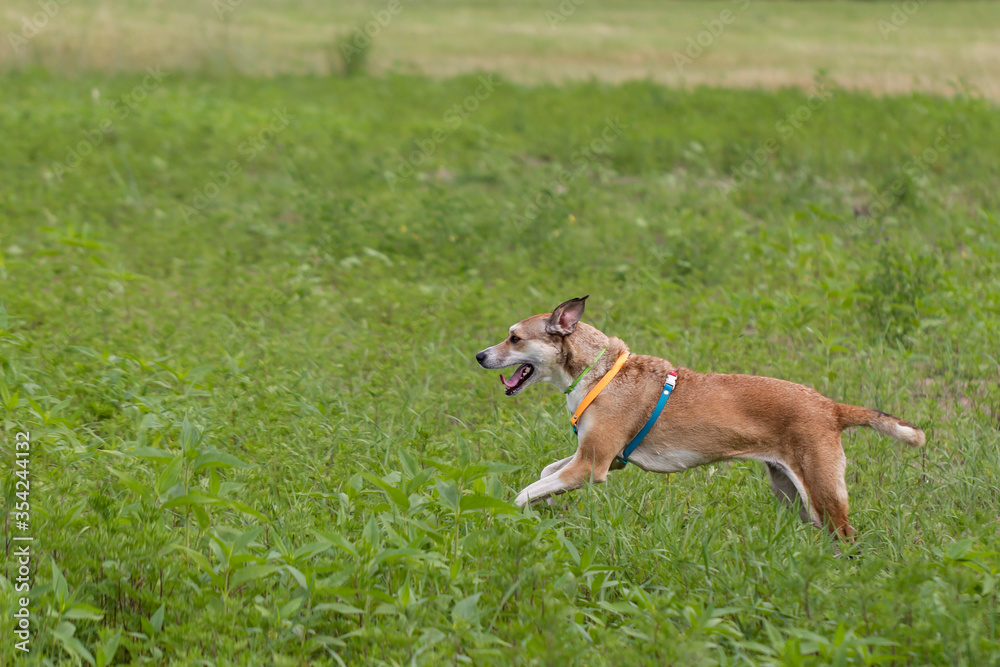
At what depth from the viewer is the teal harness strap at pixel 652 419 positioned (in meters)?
4.55

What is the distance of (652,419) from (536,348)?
0.75 metres

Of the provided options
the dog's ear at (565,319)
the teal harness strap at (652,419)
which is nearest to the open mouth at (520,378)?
the dog's ear at (565,319)

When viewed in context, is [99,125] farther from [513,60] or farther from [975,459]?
[513,60]

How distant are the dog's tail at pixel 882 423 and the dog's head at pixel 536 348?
1.45 meters

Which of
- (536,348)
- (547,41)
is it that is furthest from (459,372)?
(547,41)

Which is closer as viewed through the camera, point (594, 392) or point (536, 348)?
point (594, 392)

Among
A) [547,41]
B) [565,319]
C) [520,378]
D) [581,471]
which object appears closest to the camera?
[581,471]

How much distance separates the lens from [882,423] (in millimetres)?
4262

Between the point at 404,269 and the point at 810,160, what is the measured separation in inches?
273

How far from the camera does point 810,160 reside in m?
12.8

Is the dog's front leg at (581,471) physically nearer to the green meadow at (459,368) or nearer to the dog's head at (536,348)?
the green meadow at (459,368)

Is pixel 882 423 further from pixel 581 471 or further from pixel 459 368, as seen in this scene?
pixel 459 368

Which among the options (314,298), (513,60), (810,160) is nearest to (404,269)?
(314,298)

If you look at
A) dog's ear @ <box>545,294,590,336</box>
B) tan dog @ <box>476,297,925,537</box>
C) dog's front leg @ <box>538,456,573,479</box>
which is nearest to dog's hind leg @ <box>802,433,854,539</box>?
tan dog @ <box>476,297,925,537</box>
